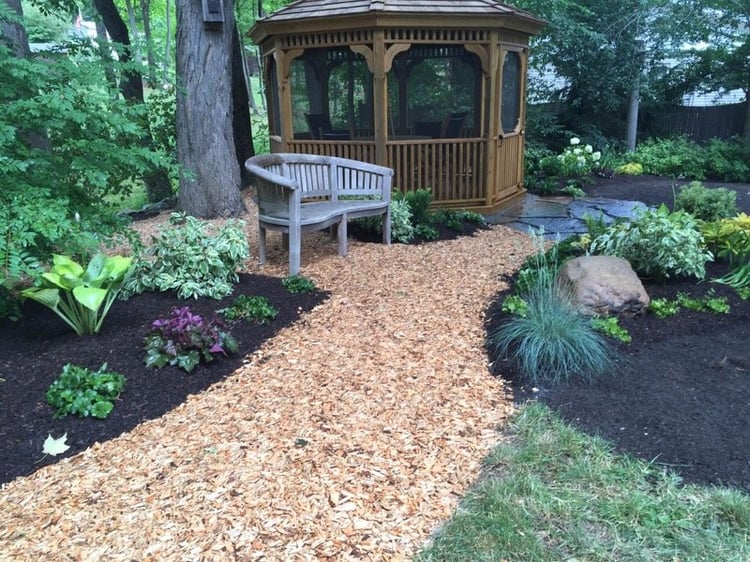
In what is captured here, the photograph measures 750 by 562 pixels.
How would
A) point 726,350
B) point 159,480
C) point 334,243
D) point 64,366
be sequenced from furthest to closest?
point 334,243 → point 726,350 → point 64,366 → point 159,480

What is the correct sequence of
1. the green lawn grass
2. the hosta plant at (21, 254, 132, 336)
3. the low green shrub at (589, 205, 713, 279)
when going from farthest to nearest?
the low green shrub at (589, 205, 713, 279) → the hosta plant at (21, 254, 132, 336) → the green lawn grass

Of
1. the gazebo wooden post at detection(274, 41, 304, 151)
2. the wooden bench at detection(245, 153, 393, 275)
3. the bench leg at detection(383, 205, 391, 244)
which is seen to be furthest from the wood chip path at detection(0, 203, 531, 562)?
the gazebo wooden post at detection(274, 41, 304, 151)

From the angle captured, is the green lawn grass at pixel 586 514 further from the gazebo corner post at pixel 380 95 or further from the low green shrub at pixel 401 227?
the gazebo corner post at pixel 380 95

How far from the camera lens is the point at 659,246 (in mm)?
4398

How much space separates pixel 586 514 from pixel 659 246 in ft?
9.15

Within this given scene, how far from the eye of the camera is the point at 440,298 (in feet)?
15.3

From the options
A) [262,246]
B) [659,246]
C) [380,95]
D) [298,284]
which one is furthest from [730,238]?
[380,95]

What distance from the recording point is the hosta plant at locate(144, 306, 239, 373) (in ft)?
11.1

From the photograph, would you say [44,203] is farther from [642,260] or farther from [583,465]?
[642,260]

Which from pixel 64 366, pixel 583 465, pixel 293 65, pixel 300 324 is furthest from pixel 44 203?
pixel 293 65

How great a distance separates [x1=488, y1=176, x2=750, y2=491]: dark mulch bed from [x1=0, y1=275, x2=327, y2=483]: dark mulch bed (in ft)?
5.47

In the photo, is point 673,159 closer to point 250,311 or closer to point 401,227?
point 401,227

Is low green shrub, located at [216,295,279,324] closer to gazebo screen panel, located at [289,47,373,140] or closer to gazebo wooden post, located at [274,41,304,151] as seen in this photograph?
gazebo wooden post, located at [274,41,304,151]

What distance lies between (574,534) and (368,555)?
0.76m
